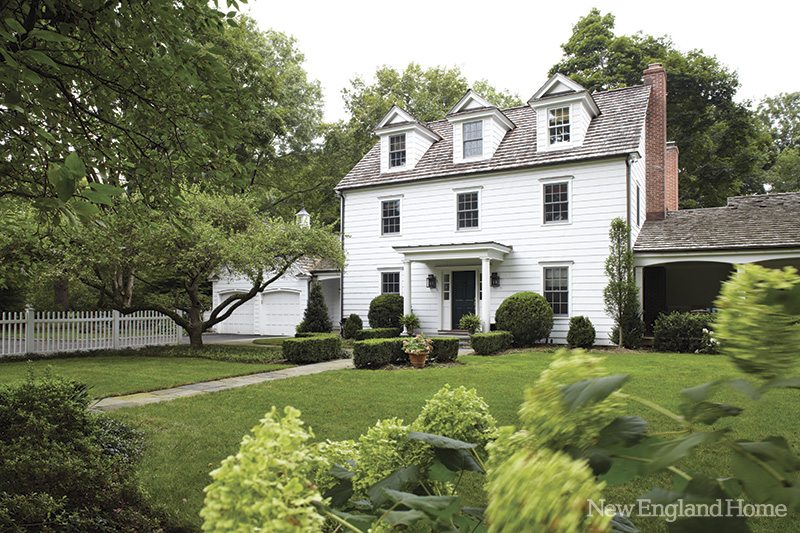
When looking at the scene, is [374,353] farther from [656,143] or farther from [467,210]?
[656,143]

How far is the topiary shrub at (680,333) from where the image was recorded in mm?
15438

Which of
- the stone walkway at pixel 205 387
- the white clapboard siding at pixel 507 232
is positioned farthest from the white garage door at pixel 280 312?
the stone walkway at pixel 205 387

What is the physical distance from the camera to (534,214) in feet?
61.2

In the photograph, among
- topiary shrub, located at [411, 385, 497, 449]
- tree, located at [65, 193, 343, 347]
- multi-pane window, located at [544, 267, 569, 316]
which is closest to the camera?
topiary shrub, located at [411, 385, 497, 449]

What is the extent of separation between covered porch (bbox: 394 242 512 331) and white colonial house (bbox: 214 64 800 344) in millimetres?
43

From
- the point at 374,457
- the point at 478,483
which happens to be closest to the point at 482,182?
the point at 478,483

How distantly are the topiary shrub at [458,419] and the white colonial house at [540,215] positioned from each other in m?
16.4

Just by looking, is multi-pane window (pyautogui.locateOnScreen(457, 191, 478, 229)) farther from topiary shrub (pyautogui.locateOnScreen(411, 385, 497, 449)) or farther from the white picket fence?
topiary shrub (pyautogui.locateOnScreen(411, 385, 497, 449))

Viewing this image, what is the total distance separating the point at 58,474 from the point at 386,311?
53.5 ft

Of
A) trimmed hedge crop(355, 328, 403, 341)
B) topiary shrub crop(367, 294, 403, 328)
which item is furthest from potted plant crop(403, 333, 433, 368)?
topiary shrub crop(367, 294, 403, 328)

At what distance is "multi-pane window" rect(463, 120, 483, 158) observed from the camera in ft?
65.6

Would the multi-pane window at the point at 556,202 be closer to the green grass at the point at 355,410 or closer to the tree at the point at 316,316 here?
the green grass at the point at 355,410

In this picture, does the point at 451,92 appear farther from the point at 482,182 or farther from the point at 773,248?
the point at 773,248

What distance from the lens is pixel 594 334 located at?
16.7 m
